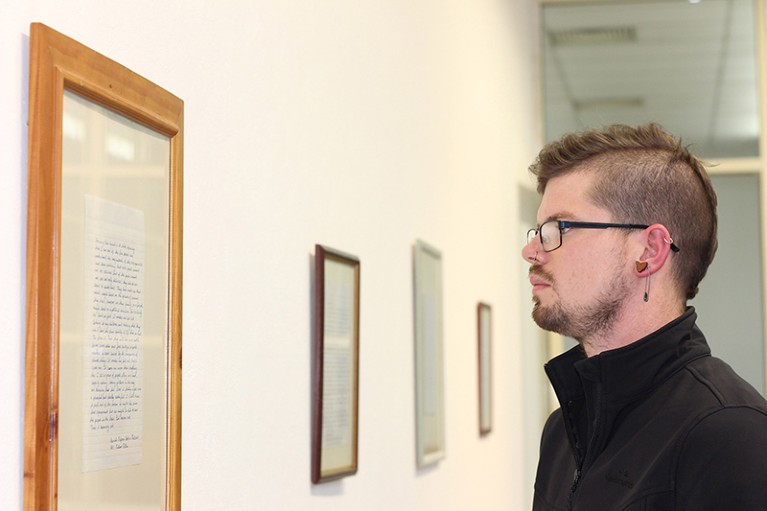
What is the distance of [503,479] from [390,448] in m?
2.40

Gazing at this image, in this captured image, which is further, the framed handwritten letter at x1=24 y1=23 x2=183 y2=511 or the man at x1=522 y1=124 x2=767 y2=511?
the man at x1=522 y1=124 x2=767 y2=511

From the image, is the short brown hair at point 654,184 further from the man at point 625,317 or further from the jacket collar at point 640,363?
the jacket collar at point 640,363

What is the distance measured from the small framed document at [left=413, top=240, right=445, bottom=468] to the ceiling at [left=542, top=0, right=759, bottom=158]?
3.53 metres

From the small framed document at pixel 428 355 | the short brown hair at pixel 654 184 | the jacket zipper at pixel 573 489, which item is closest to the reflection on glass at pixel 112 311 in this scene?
the jacket zipper at pixel 573 489

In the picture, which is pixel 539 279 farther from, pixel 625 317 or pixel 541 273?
pixel 625 317

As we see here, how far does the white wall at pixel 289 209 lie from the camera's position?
5.89ft

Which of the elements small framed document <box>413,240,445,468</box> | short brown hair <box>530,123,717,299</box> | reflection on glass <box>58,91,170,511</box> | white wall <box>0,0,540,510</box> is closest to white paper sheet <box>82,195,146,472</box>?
reflection on glass <box>58,91,170,511</box>

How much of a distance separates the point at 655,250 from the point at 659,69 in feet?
18.5

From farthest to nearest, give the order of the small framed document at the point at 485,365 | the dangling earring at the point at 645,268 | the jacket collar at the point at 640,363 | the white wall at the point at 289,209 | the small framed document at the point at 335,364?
the small framed document at the point at 485,365, the small framed document at the point at 335,364, the dangling earring at the point at 645,268, the jacket collar at the point at 640,363, the white wall at the point at 289,209

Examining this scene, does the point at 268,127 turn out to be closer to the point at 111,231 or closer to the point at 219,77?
the point at 219,77

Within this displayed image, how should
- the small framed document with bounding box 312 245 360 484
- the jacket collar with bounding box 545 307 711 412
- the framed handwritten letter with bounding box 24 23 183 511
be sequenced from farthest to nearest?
the small framed document with bounding box 312 245 360 484, the jacket collar with bounding box 545 307 711 412, the framed handwritten letter with bounding box 24 23 183 511

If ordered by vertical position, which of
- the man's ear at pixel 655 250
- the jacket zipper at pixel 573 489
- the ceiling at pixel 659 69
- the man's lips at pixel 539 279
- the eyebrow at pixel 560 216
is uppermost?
the ceiling at pixel 659 69

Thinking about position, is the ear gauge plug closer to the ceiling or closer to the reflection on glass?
the reflection on glass

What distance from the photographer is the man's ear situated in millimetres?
2104
